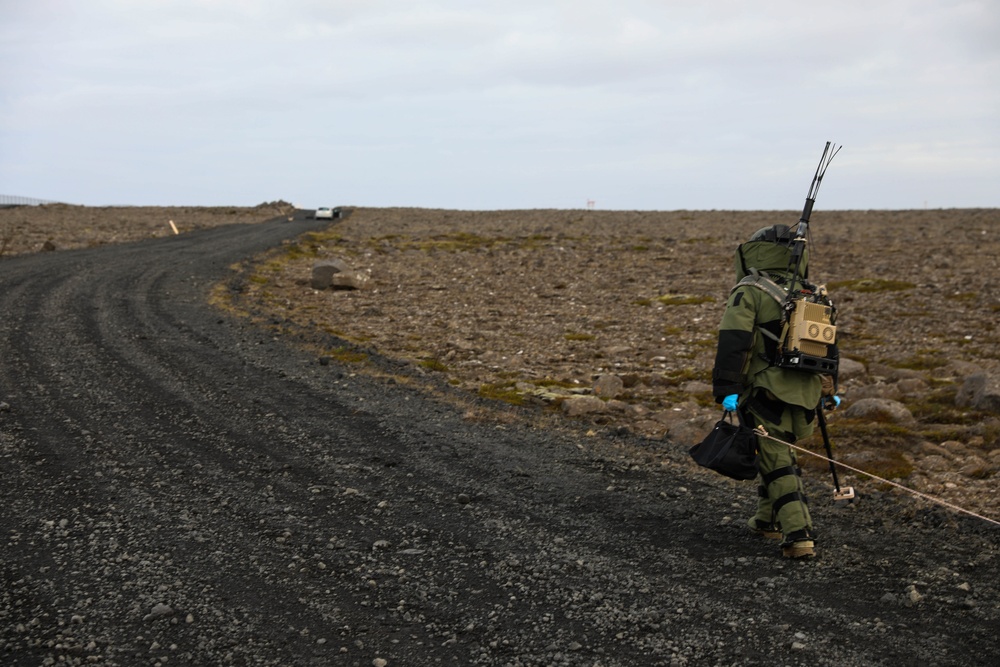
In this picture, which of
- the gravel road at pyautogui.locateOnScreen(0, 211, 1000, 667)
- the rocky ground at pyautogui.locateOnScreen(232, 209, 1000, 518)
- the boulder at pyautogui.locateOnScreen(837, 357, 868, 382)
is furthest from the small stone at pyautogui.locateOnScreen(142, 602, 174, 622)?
the boulder at pyautogui.locateOnScreen(837, 357, 868, 382)

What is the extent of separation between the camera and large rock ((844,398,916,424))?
1212cm

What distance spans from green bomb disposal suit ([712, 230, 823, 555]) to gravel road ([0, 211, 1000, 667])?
413 mm

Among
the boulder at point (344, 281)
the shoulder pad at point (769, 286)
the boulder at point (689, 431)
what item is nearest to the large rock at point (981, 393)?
the boulder at point (689, 431)

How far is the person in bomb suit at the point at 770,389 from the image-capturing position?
23.7 ft

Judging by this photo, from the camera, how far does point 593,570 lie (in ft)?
22.3

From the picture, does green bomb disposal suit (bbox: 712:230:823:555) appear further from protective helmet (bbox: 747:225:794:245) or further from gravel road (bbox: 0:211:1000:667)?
gravel road (bbox: 0:211:1000:667)

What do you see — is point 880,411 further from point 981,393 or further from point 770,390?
point 770,390

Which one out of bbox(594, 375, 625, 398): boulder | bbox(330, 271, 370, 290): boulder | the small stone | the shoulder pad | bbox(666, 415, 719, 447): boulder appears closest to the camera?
the small stone

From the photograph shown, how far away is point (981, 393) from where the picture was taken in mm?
12312

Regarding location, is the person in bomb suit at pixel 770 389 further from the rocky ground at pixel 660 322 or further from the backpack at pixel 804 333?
the rocky ground at pixel 660 322

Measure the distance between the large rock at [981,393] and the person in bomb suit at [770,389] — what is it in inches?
238

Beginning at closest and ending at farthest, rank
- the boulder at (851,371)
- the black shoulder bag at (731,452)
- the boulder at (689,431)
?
1. the black shoulder bag at (731,452)
2. the boulder at (689,431)
3. the boulder at (851,371)

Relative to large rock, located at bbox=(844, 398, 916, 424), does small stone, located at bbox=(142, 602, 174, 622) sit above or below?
below

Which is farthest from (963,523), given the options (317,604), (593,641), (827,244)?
(827,244)
